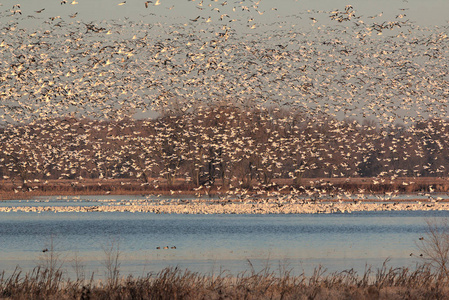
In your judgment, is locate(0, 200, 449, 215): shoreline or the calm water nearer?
the calm water

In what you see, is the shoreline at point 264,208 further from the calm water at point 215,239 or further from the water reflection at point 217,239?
the water reflection at point 217,239

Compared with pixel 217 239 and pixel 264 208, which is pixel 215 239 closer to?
pixel 217 239

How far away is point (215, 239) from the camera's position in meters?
36.9

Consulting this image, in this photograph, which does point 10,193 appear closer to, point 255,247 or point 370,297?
point 255,247

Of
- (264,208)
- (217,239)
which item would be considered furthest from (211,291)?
(264,208)

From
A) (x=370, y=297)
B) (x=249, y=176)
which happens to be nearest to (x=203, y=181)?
(x=249, y=176)

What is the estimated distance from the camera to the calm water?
2698 centimetres

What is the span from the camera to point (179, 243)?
35.1 meters

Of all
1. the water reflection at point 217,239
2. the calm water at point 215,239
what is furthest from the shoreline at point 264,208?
the water reflection at point 217,239

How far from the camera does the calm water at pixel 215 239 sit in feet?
88.5

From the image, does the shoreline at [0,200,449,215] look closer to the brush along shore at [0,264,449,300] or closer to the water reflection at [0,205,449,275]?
the water reflection at [0,205,449,275]

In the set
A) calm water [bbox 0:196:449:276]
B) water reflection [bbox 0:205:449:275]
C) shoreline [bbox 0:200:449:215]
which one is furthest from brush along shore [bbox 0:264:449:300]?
shoreline [bbox 0:200:449:215]

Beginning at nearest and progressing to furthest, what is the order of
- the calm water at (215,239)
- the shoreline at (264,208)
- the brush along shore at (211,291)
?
the brush along shore at (211,291) → the calm water at (215,239) → the shoreline at (264,208)

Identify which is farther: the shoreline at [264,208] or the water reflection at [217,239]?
the shoreline at [264,208]
